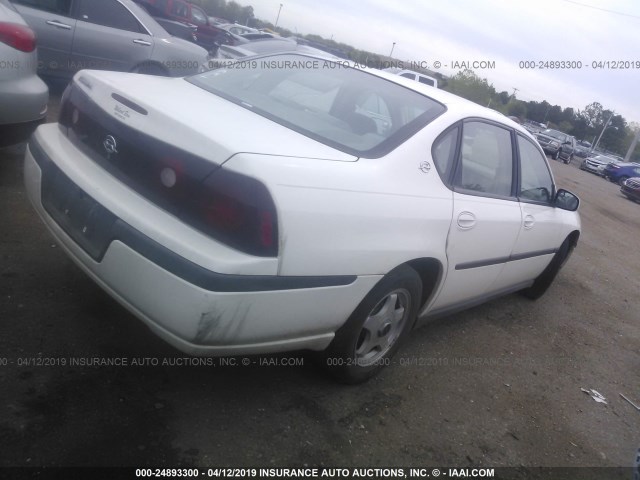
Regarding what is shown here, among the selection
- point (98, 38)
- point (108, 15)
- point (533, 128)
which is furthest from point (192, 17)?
point (533, 128)

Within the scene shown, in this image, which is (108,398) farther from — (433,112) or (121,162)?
(433,112)

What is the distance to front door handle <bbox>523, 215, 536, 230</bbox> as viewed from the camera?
12.3 feet

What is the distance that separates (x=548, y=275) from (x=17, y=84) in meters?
4.58

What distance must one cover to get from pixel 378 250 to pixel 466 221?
2.68 feet

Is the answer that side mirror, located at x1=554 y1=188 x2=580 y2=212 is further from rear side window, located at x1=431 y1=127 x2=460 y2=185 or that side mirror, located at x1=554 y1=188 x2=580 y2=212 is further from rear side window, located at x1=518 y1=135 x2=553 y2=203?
rear side window, located at x1=431 y1=127 x2=460 y2=185

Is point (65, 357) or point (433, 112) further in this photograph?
point (433, 112)

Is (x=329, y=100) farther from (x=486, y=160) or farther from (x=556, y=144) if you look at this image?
(x=556, y=144)

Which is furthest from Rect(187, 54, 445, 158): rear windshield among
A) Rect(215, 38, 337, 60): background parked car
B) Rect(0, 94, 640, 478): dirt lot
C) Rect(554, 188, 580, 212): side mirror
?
Rect(215, 38, 337, 60): background parked car

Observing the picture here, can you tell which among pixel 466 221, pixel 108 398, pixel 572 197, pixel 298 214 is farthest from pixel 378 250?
pixel 572 197

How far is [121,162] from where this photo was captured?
234 cm

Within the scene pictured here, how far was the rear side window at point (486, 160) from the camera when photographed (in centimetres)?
311

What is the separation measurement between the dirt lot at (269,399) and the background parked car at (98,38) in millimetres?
3281

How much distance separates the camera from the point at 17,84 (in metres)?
3.77

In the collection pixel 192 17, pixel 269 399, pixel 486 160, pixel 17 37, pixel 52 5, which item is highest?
pixel 192 17
